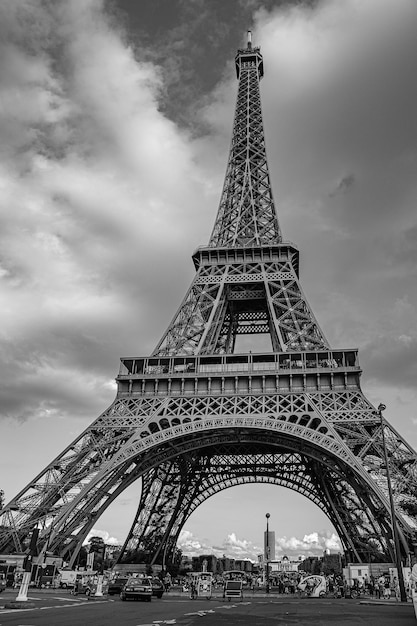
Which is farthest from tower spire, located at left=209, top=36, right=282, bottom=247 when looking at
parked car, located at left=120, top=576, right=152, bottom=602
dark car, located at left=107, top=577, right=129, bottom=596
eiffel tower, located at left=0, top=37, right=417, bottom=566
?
parked car, located at left=120, top=576, right=152, bottom=602

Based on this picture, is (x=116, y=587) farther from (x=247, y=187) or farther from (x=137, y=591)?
(x=247, y=187)

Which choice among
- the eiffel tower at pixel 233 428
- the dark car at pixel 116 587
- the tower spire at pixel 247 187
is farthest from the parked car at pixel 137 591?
the tower spire at pixel 247 187

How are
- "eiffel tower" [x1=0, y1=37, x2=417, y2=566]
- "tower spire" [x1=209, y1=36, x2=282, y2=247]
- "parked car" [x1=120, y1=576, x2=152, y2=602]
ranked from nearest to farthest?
"parked car" [x1=120, y1=576, x2=152, y2=602]
"eiffel tower" [x1=0, y1=37, x2=417, y2=566]
"tower spire" [x1=209, y1=36, x2=282, y2=247]

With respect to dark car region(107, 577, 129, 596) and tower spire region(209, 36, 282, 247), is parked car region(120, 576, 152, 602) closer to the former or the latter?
dark car region(107, 577, 129, 596)

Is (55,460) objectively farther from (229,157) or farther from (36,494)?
(229,157)

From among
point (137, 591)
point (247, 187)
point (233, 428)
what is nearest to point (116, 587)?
point (137, 591)

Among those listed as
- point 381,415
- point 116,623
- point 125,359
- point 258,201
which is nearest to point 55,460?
point 125,359
